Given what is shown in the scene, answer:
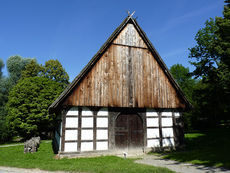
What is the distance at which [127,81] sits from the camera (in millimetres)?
14023

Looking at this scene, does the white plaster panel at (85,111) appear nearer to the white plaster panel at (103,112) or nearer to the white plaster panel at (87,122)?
the white plaster panel at (87,122)

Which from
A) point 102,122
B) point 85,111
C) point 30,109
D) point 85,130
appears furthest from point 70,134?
point 30,109

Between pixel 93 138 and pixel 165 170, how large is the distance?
571cm

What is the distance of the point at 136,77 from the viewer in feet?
46.9

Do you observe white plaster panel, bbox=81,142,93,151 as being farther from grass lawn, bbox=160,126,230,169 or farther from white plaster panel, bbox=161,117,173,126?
white plaster panel, bbox=161,117,173,126

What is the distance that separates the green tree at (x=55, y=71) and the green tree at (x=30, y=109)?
8.53m

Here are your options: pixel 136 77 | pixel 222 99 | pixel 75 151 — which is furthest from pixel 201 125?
pixel 75 151

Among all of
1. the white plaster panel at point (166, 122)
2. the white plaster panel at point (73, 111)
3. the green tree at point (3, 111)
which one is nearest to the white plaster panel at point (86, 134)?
the white plaster panel at point (73, 111)

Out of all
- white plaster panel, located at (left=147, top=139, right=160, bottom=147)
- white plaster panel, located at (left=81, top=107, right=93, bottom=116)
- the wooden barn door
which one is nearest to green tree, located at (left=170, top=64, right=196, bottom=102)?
white plaster panel, located at (left=147, top=139, right=160, bottom=147)

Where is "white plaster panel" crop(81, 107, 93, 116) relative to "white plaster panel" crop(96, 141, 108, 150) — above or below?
above

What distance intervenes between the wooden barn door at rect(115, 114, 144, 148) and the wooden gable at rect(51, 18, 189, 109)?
996 mm

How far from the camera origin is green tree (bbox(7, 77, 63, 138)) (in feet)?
83.4

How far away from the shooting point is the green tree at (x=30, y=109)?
83.4ft

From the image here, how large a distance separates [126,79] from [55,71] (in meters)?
26.1
